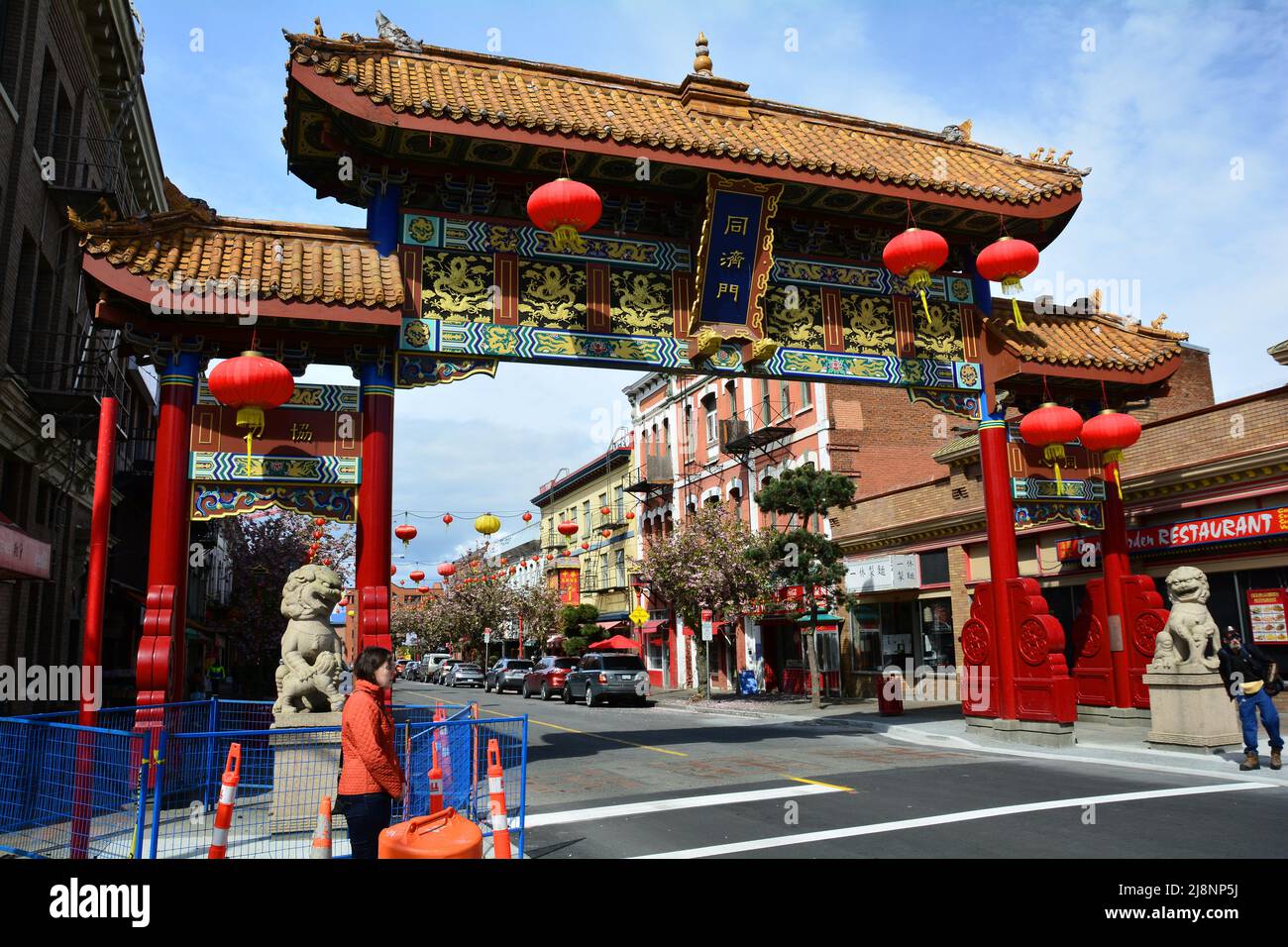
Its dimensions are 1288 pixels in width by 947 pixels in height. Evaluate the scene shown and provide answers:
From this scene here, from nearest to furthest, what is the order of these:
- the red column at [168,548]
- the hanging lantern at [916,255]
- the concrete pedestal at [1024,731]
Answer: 1. the red column at [168,548]
2. the hanging lantern at [916,255]
3. the concrete pedestal at [1024,731]

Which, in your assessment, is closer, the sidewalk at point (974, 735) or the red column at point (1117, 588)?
the sidewalk at point (974, 735)

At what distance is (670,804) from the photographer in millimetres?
9945

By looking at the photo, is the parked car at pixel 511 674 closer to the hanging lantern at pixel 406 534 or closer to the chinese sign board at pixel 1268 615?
the hanging lantern at pixel 406 534

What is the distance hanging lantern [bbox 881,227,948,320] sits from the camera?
42.2ft

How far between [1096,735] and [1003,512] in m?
4.06

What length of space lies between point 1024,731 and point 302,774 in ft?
36.2

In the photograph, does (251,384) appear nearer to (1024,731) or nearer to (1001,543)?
(1001,543)

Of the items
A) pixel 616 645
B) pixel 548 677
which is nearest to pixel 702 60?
pixel 548 677

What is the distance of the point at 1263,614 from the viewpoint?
55.1 feet

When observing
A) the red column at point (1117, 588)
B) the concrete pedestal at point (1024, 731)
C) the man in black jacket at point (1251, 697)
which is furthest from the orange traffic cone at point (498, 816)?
the red column at point (1117, 588)

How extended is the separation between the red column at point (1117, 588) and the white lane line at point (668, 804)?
27.7ft

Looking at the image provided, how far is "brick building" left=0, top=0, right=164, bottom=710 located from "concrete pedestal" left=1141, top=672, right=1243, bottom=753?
1551cm

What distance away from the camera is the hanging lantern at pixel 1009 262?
1363 cm
